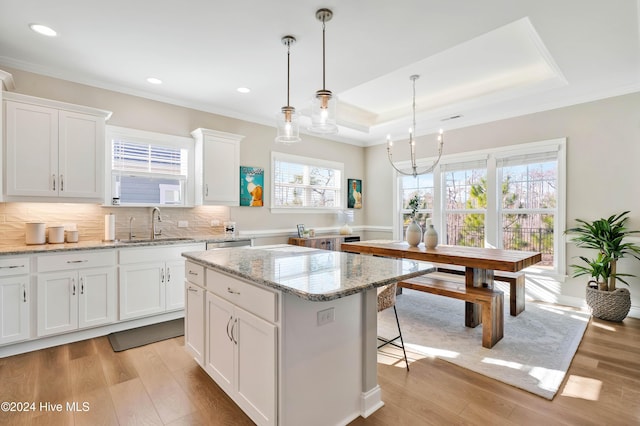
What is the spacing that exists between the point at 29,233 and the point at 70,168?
762mm

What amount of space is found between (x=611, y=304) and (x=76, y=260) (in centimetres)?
584

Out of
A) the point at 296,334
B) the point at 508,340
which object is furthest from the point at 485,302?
the point at 296,334

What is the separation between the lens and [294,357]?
1627 millimetres

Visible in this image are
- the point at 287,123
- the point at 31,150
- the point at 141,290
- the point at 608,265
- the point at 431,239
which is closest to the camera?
the point at 287,123

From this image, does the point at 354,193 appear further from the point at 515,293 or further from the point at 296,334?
the point at 296,334

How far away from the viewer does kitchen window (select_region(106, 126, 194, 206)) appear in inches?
148

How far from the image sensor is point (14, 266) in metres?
2.73

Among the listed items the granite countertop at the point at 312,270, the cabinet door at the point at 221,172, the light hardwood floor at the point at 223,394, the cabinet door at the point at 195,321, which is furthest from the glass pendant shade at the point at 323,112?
the cabinet door at the point at 221,172

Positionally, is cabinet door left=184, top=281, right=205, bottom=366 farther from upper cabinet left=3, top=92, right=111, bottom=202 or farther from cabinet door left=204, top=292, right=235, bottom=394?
upper cabinet left=3, top=92, right=111, bottom=202

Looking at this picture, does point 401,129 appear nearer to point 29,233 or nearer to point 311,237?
point 311,237

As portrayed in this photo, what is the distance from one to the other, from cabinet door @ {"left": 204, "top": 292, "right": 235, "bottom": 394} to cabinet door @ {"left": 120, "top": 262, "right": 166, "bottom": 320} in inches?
61.3

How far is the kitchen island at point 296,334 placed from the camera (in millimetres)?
1608

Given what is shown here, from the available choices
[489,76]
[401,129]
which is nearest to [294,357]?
[489,76]

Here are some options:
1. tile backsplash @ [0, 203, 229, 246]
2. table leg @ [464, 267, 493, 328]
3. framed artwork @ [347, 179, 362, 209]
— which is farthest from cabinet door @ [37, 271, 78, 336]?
framed artwork @ [347, 179, 362, 209]
